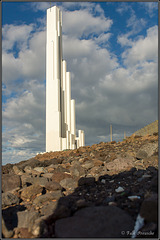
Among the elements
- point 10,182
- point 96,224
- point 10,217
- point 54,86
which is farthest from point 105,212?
point 54,86

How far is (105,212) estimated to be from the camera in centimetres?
338

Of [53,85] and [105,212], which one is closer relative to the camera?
[105,212]

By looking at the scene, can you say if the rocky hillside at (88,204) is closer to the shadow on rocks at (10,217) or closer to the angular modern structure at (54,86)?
the shadow on rocks at (10,217)

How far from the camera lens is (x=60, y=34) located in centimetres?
2155

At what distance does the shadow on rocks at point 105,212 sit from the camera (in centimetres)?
306

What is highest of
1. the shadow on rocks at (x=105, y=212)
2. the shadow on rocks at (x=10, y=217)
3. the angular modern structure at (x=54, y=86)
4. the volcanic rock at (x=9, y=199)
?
the angular modern structure at (x=54, y=86)

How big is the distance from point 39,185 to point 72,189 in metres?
0.91

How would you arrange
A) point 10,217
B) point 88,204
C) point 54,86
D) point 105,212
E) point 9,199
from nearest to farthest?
point 105,212, point 88,204, point 10,217, point 9,199, point 54,86

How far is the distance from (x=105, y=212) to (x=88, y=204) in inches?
19.0

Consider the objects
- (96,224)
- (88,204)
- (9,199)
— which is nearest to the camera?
(96,224)

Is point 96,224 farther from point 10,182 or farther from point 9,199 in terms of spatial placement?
point 10,182

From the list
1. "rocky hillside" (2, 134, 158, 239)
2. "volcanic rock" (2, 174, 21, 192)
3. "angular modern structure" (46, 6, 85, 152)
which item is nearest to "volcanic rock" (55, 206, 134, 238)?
"rocky hillside" (2, 134, 158, 239)

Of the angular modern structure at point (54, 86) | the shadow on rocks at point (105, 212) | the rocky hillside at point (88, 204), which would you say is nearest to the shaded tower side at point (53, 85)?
the angular modern structure at point (54, 86)

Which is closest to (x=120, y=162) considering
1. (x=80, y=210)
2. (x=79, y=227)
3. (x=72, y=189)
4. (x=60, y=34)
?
(x=72, y=189)
